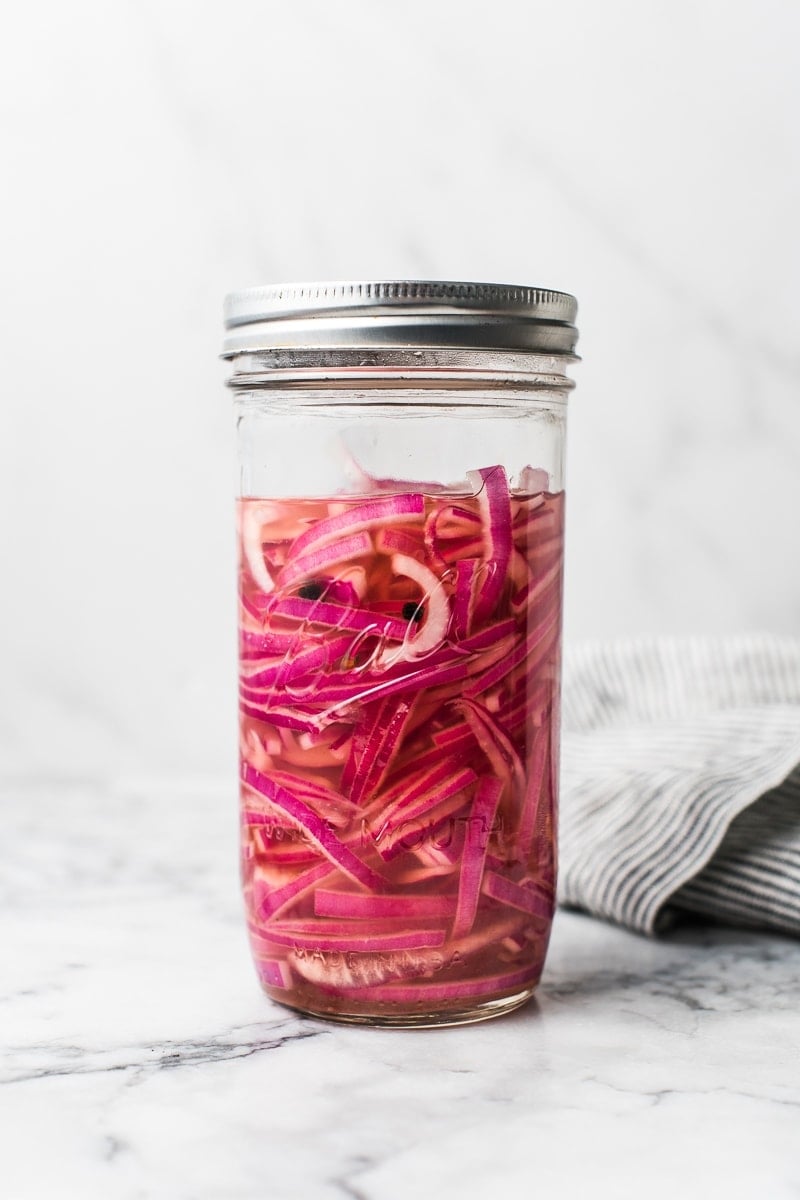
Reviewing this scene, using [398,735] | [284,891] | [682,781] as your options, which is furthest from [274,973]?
[682,781]

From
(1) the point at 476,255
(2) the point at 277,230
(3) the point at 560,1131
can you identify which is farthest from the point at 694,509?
(3) the point at 560,1131

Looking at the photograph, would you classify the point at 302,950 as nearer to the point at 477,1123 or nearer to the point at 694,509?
the point at 477,1123

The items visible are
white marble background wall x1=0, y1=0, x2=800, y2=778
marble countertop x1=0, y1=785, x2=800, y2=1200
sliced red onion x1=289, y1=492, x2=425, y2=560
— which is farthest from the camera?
white marble background wall x1=0, y1=0, x2=800, y2=778

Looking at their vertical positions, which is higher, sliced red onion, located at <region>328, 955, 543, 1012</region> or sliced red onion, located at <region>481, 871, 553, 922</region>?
sliced red onion, located at <region>481, 871, 553, 922</region>

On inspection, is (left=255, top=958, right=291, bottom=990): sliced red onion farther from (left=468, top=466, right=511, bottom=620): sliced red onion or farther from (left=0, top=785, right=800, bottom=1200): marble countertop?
(left=468, top=466, right=511, bottom=620): sliced red onion

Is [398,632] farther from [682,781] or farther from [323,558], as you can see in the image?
[682,781]

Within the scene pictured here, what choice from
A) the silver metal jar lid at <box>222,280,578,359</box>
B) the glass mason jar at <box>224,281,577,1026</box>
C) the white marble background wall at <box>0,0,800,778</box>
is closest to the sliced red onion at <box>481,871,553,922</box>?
the glass mason jar at <box>224,281,577,1026</box>

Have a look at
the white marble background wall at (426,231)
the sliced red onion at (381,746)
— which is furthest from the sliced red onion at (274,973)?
the white marble background wall at (426,231)
